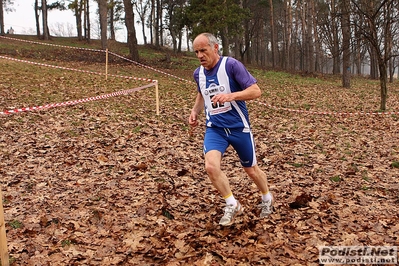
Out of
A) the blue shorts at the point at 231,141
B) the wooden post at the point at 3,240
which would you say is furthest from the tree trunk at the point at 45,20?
the wooden post at the point at 3,240

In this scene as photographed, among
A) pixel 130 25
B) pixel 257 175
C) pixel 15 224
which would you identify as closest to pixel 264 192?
pixel 257 175

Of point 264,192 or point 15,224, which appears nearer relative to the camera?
point 15,224

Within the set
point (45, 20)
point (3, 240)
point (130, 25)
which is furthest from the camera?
point (45, 20)

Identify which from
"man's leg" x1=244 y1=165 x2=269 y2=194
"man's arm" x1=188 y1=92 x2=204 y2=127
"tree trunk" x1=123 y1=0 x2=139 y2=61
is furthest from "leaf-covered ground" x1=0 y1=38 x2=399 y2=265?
"tree trunk" x1=123 y1=0 x2=139 y2=61

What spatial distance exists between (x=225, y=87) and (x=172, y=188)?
2.26 metres

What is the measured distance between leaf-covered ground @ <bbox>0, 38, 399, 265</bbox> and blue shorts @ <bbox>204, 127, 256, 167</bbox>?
890 mm

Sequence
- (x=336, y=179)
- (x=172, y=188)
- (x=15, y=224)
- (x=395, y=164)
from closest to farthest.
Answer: (x=15, y=224) → (x=172, y=188) → (x=336, y=179) → (x=395, y=164)

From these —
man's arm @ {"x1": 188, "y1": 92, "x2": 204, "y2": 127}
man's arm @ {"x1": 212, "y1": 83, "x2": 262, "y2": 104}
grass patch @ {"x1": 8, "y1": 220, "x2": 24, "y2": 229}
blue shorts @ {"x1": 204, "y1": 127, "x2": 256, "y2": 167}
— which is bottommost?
grass patch @ {"x1": 8, "y1": 220, "x2": 24, "y2": 229}

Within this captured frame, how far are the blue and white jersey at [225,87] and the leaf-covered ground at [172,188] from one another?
127cm

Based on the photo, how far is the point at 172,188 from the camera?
5852mm

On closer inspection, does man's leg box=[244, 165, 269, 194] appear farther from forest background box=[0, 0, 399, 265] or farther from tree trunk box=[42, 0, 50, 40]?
tree trunk box=[42, 0, 50, 40]

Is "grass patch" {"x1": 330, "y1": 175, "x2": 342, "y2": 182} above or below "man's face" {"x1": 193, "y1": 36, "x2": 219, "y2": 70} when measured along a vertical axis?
below

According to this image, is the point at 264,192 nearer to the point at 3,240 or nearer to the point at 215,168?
the point at 215,168

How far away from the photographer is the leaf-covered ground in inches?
161
